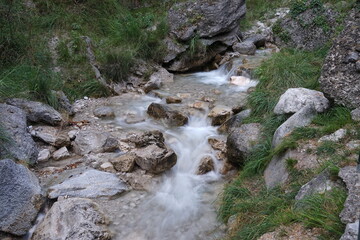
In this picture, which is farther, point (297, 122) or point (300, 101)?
point (300, 101)

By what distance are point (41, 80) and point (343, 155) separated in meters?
4.90

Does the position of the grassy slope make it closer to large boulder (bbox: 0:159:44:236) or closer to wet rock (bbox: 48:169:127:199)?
wet rock (bbox: 48:169:127:199)

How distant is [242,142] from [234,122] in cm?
97

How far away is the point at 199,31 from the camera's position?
902cm

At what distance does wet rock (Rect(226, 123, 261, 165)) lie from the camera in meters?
4.77

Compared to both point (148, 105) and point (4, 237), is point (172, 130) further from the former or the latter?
point (4, 237)

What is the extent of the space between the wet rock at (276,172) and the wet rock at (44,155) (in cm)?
311

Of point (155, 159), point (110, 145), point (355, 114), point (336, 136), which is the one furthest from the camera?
point (110, 145)

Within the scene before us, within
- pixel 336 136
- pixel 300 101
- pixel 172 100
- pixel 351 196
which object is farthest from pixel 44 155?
pixel 351 196

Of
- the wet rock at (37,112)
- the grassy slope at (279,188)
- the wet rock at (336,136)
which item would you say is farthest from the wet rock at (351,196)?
the wet rock at (37,112)

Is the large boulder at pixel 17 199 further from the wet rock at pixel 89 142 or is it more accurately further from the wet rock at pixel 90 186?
the wet rock at pixel 89 142

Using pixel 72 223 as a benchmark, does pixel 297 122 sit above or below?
above

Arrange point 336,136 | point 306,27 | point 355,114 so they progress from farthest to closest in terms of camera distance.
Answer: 1. point 306,27
2. point 355,114
3. point 336,136

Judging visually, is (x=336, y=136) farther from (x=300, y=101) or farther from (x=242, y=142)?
(x=242, y=142)
